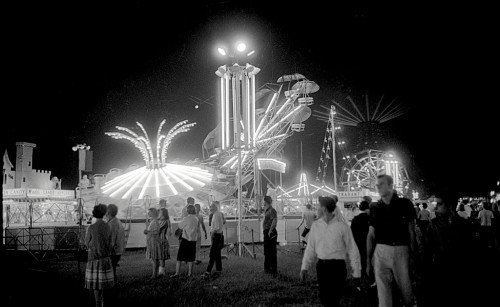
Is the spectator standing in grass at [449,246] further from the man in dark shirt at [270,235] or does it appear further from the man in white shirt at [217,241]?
the man in white shirt at [217,241]

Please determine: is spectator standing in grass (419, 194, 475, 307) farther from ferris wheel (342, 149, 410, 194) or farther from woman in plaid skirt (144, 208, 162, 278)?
ferris wheel (342, 149, 410, 194)

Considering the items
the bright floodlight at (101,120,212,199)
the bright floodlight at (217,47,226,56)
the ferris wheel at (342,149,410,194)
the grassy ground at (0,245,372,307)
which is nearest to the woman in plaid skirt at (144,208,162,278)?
the grassy ground at (0,245,372,307)

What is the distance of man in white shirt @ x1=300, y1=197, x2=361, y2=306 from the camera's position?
5.79m

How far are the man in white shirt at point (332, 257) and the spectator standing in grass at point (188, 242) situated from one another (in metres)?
5.82

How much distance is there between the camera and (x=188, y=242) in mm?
11328

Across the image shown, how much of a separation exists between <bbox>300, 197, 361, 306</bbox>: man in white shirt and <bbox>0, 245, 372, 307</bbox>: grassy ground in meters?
2.15

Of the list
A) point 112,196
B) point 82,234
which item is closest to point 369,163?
point 112,196

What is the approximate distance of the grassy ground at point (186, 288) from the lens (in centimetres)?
825

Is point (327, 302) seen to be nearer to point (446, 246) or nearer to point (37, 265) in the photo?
point (446, 246)

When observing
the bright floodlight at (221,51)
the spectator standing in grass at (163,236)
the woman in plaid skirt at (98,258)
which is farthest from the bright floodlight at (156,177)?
the woman in plaid skirt at (98,258)

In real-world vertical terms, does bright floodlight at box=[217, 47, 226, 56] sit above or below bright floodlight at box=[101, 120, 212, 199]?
above

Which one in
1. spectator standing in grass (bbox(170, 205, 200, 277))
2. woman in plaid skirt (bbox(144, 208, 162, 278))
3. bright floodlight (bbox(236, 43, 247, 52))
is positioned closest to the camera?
woman in plaid skirt (bbox(144, 208, 162, 278))

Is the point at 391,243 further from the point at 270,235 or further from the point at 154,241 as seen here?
the point at 154,241

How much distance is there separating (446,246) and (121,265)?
10892 millimetres
